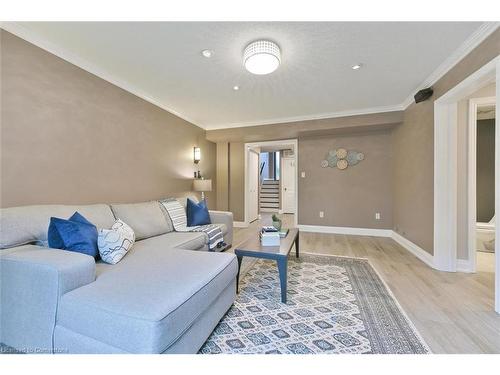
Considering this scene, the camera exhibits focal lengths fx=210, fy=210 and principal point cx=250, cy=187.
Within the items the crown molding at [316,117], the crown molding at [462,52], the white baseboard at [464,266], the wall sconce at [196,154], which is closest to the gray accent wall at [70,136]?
the wall sconce at [196,154]

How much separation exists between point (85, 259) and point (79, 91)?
1.94 meters

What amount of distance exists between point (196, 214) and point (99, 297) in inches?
77.6

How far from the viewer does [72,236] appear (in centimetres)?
148

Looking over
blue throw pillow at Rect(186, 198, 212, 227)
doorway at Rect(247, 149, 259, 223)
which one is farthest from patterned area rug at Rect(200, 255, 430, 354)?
doorway at Rect(247, 149, 259, 223)

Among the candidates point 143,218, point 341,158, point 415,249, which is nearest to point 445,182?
point 415,249

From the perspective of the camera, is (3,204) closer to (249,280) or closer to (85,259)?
(85,259)

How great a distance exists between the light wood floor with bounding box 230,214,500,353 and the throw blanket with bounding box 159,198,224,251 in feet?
1.57

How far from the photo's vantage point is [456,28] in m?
1.76

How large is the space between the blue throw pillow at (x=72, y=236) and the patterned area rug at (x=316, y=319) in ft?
3.54

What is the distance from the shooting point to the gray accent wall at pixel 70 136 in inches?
68.7

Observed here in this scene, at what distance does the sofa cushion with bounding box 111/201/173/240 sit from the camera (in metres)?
2.30

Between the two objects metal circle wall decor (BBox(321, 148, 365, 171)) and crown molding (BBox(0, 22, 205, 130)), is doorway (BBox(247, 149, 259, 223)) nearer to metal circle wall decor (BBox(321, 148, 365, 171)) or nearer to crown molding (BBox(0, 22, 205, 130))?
metal circle wall decor (BBox(321, 148, 365, 171))

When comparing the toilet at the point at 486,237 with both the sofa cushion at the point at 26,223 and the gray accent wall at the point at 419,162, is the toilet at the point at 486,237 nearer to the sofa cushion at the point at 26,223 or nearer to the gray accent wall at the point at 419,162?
the gray accent wall at the point at 419,162
